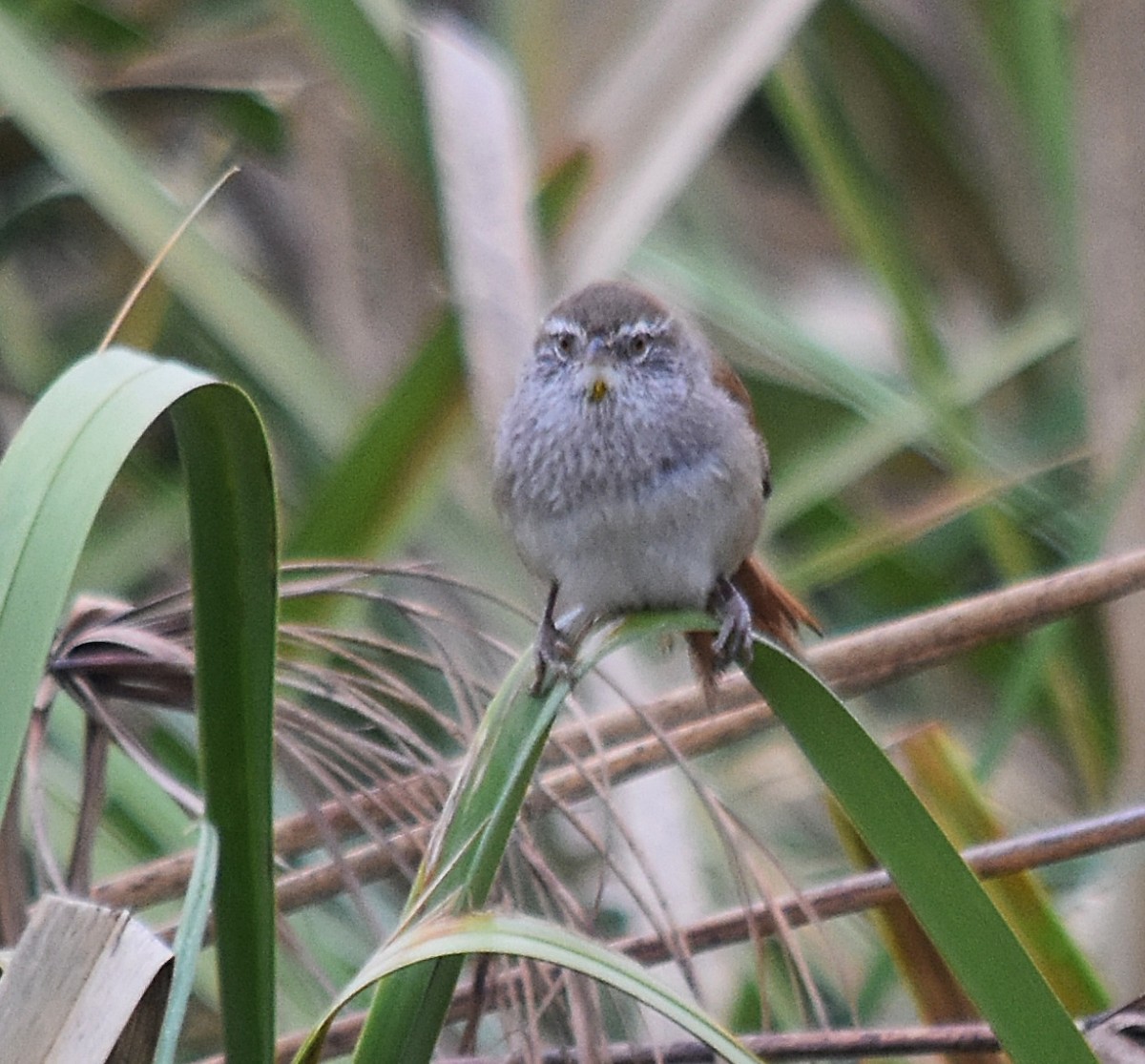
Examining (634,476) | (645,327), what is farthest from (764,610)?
(645,327)

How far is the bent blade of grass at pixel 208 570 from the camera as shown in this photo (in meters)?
1.15

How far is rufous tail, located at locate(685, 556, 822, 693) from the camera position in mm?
2143

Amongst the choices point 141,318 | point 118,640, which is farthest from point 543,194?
point 118,640

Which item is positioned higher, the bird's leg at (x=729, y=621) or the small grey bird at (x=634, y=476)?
the small grey bird at (x=634, y=476)

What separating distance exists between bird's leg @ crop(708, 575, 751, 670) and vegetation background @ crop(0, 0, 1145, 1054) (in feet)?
0.49

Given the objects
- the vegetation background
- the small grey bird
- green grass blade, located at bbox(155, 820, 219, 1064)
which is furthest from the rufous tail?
green grass blade, located at bbox(155, 820, 219, 1064)

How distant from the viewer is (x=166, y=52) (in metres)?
3.49

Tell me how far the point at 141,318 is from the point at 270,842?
1968 millimetres

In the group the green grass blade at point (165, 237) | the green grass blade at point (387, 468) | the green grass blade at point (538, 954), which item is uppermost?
the green grass blade at point (165, 237)

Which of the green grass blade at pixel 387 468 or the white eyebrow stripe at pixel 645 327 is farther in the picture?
the green grass blade at pixel 387 468

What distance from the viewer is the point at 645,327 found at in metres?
2.36

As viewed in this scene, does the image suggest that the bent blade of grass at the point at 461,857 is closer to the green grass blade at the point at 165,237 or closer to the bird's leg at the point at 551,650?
the bird's leg at the point at 551,650

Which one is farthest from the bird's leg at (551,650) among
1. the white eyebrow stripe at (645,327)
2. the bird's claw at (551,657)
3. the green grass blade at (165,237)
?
the green grass blade at (165,237)

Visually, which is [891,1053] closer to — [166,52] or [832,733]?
[832,733]
